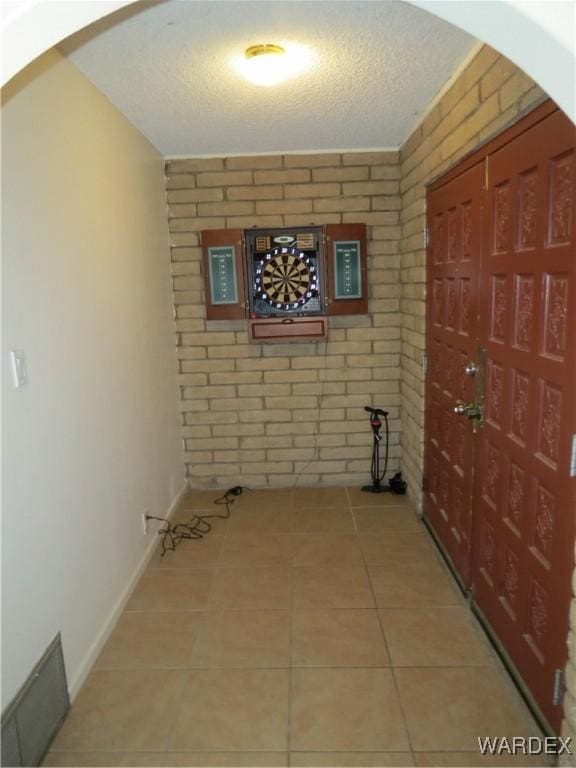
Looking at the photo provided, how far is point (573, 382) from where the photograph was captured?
145 cm

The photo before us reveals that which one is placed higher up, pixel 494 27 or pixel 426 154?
pixel 426 154

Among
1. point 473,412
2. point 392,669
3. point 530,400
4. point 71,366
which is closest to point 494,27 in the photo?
point 530,400

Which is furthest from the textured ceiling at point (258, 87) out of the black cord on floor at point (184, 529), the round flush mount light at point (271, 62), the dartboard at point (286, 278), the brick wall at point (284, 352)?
the black cord on floor at point (184, 529)

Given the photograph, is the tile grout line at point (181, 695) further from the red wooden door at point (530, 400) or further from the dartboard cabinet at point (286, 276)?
the dartboard cabinet at point (286, 276)

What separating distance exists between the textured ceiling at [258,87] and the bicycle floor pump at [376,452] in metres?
1.90

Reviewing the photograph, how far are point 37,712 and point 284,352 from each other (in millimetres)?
2584

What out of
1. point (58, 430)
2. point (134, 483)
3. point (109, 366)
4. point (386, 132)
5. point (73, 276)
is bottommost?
point (134, 483)

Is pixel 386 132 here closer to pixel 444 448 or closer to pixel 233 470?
pixel 444 448

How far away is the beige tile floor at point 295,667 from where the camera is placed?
1675 mm

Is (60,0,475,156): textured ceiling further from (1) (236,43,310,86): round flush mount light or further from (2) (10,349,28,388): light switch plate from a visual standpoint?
(2) (10,349,28,388): light switch plate

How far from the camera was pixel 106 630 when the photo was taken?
2.23 meters

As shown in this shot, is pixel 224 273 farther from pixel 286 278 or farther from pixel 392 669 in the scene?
pixel 392 669

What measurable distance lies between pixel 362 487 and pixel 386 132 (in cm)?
249

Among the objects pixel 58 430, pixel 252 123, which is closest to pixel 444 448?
pixel 58 430
